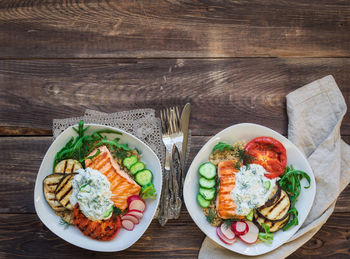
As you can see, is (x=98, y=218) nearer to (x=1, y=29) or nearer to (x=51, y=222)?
(x=51, y=222)

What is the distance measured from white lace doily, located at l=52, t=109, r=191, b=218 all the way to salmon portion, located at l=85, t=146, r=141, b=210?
0.99 feet

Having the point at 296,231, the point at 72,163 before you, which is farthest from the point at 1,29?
the point at 296,231

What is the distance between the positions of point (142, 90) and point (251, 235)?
152 cm

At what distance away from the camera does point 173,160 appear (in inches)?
108

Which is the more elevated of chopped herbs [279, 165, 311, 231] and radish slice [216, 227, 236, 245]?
chopped herbs [279, 165, 311, 231]

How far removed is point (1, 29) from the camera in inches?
113

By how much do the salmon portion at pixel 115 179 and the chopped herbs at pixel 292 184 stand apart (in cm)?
122

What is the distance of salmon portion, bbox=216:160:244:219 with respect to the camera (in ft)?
8.50

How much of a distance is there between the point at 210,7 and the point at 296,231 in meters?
2.07

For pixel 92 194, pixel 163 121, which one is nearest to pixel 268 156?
pixel 163 121

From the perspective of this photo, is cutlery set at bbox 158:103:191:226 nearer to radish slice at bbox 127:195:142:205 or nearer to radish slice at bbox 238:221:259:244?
radish slice at bbox 127:195:142:205

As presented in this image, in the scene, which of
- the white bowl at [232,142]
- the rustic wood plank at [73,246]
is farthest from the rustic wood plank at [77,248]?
the white bowl at [232,142]

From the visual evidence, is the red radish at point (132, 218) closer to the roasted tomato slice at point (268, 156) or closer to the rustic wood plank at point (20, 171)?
the rustic wood plank at point (20, 171)

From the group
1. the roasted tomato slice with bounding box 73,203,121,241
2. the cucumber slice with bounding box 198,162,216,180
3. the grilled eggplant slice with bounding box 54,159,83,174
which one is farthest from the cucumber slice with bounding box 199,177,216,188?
the grilled eggplant slice with bounding box 54,159,83,174
